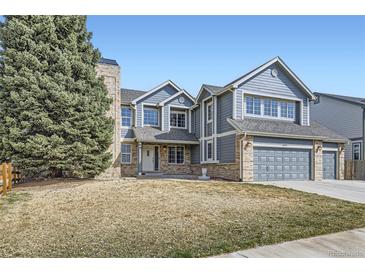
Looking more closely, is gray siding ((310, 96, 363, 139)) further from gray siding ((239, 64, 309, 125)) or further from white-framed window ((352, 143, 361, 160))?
gray siding ((239, 64, 309, 125))

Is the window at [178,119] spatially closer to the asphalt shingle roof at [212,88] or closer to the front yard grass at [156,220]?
the asphalt shingle roof at [212,88]

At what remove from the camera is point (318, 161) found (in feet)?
57.3

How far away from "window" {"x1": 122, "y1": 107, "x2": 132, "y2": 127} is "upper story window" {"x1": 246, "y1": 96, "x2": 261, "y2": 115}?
8288 mm

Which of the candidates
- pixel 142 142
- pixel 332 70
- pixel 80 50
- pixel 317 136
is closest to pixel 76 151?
pixel 80 50

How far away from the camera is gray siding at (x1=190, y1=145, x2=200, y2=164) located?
20987 millimetres

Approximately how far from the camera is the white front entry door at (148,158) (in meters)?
21.2

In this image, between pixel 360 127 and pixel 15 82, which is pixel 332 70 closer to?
pixel 15 82

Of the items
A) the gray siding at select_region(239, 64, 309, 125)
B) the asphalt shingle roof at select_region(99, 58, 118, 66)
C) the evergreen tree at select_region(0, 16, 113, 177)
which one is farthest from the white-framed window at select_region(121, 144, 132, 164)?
the gray siding at select_region(239, 64, 309, 125)

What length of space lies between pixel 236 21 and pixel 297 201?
19.4 ft

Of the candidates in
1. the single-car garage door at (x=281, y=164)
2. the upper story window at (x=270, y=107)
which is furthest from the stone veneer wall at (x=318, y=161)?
the upper story window at (x=270, y=107)

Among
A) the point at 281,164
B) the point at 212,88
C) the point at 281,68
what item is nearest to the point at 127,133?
the point at 212,88

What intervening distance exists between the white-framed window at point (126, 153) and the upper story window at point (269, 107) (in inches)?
329

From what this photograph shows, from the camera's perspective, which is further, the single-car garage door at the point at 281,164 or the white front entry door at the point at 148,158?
the white front entry door at the point at 148,158

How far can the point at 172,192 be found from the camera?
399 inches
